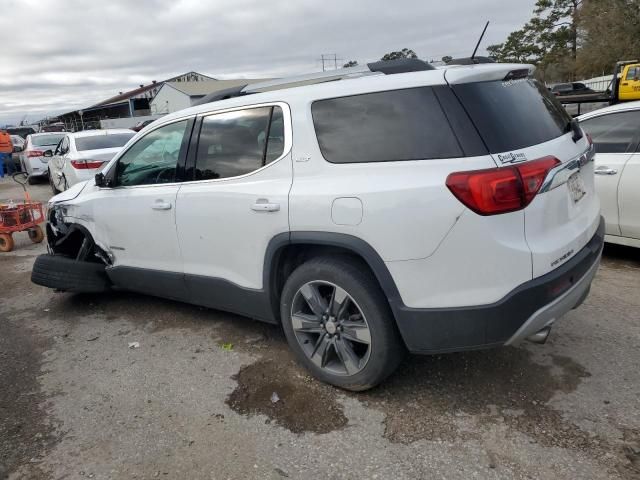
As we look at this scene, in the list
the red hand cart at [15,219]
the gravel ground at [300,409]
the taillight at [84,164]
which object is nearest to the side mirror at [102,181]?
the gravel ground at [300,409]

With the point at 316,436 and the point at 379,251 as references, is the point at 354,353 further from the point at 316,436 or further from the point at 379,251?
the point at 379,251

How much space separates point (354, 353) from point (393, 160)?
115 centimetres

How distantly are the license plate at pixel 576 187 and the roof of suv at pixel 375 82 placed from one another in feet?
2.14

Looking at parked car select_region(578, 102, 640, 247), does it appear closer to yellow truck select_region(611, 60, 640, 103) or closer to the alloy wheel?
the alloy wheel

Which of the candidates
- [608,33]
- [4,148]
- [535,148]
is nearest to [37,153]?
[4,148]

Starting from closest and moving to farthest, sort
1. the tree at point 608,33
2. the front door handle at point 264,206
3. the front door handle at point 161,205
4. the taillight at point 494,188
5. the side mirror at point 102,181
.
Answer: the taillight at point 494,188 < the front door handle at point 264,206 < the front door handle at point 161,205 < the side mirror at point 102,181 < the tree at point 608,33

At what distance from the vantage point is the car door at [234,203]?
10.6 ft

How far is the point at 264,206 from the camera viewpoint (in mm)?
3201

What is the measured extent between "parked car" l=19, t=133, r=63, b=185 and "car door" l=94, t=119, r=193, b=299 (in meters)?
12.8

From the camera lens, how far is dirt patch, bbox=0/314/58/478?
2.84m

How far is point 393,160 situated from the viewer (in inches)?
108

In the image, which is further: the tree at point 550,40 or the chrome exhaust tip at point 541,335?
the tree at point 550,40

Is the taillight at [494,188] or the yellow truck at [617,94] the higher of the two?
the yellow truck at [617,94]

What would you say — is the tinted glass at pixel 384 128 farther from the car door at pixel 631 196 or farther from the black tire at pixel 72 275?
the car door at pixel 631 196
